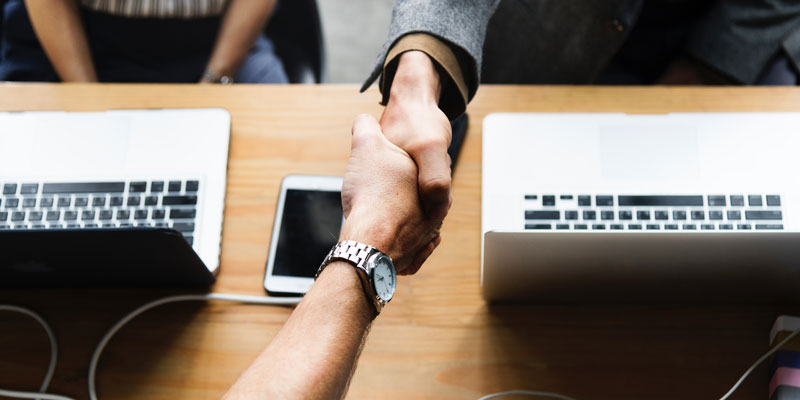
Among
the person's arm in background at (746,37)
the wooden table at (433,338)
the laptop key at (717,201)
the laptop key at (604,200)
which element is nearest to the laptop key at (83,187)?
the wooden table at (433,338)

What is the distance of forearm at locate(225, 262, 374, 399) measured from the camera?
510 mm

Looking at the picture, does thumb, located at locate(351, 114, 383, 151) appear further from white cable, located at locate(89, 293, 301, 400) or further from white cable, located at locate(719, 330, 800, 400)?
white cable, located at locate(719, 330, 800, 400)

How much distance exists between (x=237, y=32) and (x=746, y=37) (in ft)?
3.06

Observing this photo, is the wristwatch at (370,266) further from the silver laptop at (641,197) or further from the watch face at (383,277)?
the silver laptop at (641,197)

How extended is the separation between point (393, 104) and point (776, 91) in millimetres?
555

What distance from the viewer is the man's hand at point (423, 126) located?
2.19ft

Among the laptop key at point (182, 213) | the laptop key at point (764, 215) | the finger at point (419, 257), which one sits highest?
the laptop key at point (764, 215)

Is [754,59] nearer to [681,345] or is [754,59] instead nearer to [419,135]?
[681,345]

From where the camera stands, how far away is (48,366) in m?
0.75

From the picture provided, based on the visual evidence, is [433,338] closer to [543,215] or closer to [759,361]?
[543,215]

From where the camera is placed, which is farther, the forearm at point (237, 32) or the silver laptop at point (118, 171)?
the forearm at point (237, 32)

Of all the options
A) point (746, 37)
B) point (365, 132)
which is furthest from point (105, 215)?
point (746, 37)

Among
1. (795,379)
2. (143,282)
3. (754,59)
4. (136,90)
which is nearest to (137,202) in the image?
(143,282)

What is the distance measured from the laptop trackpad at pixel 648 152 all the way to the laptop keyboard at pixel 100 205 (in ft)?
1.77
